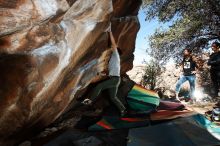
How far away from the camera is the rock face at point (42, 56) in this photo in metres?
5.13

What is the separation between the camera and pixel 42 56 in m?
5.45

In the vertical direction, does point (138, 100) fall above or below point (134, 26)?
below

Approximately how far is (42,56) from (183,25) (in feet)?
32.0

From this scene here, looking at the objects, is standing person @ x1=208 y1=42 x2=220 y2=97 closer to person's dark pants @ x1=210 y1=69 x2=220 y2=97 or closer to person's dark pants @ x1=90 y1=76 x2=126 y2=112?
person's dark pants @ x1=210 y1=69 x2=220 y2=97

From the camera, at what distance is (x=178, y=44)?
47.3ft

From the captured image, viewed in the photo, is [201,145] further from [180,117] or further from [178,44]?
[178,44]

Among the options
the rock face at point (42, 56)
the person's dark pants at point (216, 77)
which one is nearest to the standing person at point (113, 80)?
the rock face at point (42, 56)

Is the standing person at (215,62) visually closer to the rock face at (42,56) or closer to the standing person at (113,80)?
the standing person at (113,80)

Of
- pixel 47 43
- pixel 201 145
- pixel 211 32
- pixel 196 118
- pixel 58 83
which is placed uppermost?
pixel 211 32

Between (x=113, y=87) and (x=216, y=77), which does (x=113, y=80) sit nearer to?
(x=113, y=87)

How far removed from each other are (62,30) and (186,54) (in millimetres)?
6161

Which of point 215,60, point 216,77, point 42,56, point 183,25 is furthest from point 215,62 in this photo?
point 42,56

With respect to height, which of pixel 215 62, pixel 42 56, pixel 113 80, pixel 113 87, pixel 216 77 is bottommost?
pixel 113 87

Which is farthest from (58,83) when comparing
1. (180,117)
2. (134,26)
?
(134,26)
